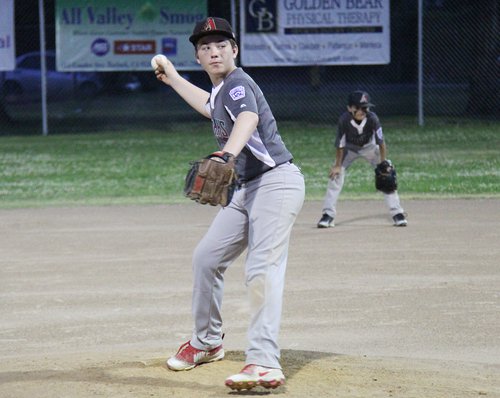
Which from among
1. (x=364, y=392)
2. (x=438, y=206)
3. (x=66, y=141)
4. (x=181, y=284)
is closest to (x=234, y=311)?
(x=181, y=284)

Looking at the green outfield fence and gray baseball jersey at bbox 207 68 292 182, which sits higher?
gray baseball jersey at bbox 207 68 292 182

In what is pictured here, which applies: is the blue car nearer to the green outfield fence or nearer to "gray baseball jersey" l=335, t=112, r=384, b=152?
the green outfield fence

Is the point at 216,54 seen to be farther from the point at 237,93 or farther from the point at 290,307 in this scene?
the point at 290,307

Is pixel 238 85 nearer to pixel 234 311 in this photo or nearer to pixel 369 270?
pixel 234 311

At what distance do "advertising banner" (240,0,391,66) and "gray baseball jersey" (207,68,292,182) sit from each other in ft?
59.5

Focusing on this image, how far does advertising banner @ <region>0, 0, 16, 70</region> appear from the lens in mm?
23281

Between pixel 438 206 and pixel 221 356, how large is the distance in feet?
26.7

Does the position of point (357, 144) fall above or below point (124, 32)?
below

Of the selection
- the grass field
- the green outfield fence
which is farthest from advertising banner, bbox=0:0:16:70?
the green outfield fence

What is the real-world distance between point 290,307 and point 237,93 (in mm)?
3175

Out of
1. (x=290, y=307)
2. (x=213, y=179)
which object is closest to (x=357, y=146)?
(x=290, y=307)

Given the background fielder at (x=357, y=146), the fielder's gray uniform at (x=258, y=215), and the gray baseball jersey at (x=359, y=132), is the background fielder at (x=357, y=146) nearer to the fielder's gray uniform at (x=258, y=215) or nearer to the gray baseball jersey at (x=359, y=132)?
the gray baseball jersey at (x=359, y=132)

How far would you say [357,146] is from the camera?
1266 cm

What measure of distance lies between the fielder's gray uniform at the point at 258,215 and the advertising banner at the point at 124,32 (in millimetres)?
18336
